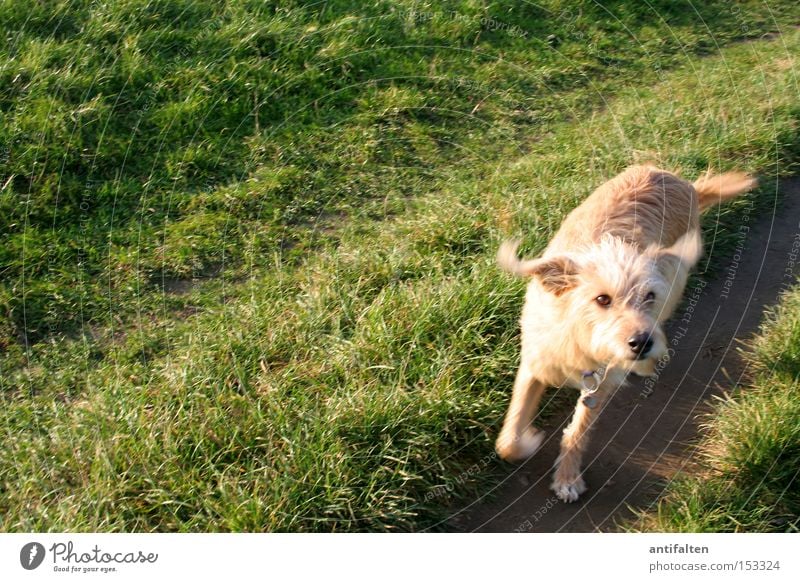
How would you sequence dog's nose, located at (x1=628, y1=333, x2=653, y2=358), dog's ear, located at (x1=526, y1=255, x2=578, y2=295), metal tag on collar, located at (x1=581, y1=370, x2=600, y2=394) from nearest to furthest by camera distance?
dog's nose, located at (x1=628, y1=333, x2=653, y2=358)
dog's ear, located at (x1=526, y1=255, x2=578, y2=295)
metal tag on collar, located at (x1=581, y1=370, x2=600, y2=394)

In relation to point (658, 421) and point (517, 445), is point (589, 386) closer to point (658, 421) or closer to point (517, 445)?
point (517, 445)

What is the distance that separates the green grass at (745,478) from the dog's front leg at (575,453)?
1.45 ft

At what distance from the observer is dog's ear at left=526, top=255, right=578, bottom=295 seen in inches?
166

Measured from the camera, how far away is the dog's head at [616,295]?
155 inches

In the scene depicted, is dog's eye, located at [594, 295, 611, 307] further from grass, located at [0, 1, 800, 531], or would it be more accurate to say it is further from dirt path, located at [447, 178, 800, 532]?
dirt path, located at [447, 178, 800, 532]

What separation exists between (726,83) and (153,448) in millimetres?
7269

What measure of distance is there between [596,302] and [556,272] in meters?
0.29

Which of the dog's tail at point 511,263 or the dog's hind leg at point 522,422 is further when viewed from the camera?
the dog's hind leg at point 522,422

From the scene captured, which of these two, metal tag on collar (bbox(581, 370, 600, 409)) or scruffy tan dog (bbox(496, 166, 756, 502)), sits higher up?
scruffy tan dog (bbox(496, 166, 756, 502))

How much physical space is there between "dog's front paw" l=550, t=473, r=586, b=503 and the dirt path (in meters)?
0.04

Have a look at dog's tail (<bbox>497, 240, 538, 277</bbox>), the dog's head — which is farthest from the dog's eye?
dog's tail (<bbox>497, 240, 538, 277</bbox>)

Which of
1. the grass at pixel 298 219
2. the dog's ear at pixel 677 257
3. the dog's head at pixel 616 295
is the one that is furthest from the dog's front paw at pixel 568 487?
the dog's ear at pixel 677 257

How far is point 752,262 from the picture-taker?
6.54 m

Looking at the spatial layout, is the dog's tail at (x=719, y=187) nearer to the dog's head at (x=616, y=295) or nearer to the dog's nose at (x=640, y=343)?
the dog's head at (x=616, y=295)
